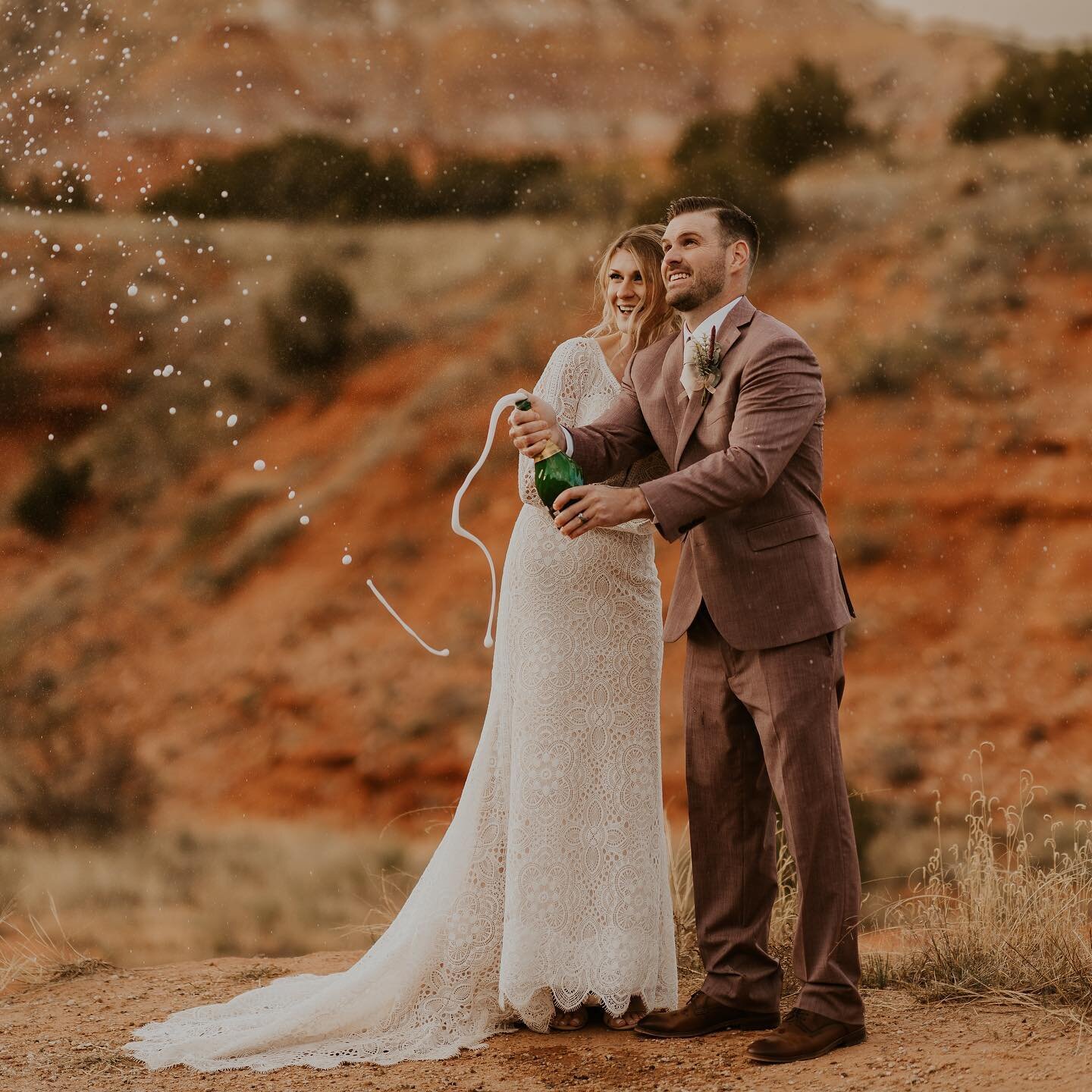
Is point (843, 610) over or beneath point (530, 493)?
beneath

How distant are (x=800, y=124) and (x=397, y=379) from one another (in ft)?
22.8

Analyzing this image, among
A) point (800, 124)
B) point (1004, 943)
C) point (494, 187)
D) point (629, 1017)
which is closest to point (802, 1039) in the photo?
point (629, 1017)

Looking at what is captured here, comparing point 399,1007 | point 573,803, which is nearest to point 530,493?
point 573,803

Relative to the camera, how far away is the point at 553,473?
12.5 feet

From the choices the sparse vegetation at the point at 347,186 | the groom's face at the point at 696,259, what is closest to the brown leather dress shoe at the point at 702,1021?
the groom's face at the point at 696,259

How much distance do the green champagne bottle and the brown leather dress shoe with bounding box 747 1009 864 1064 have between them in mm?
1489

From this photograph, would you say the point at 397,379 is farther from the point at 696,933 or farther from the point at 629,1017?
the point at 629,1017

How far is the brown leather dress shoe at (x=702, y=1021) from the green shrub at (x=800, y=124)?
57.5ft

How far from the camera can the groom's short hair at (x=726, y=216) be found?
3.88m

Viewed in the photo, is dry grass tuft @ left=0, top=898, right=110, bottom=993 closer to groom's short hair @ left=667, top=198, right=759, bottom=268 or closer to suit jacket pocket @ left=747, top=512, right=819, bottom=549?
suit jacket pocket @ left=747, top=512, right=819, bottom=549

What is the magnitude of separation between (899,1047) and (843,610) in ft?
3.89

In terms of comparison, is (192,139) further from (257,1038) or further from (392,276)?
(257,1038)

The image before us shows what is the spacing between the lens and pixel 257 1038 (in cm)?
407

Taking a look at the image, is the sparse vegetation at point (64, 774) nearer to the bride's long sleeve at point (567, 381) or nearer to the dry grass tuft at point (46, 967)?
the dry grass tuft at point (46, 967)
